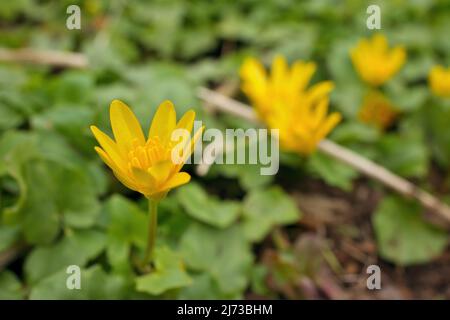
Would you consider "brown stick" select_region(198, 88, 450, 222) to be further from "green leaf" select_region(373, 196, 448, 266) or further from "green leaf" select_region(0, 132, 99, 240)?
"green leaf" select_region(0, 132, 99, 240)

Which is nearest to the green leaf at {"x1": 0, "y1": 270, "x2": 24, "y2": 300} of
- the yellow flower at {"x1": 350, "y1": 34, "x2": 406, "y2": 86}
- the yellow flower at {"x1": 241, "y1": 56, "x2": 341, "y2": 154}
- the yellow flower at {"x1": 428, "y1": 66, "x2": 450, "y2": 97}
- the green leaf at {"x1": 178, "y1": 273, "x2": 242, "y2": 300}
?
the green leaf at {"x1": 178, "y1": 273, "x2": 242, "y2": 300}

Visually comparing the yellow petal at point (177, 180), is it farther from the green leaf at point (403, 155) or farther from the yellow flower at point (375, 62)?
the yellow flower at point (375, 62)

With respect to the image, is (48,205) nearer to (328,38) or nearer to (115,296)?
(115,296)

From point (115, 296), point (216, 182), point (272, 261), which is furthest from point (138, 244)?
point (216, 182)

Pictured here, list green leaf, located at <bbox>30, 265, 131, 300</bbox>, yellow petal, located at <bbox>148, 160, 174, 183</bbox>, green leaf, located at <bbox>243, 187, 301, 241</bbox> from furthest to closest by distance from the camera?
green leaf, located at <bbox>243, 187, 301, 241</bbox>, green leaf, located at <bbox>30, 265, 131, 300</bbox>, yellow petal, located at <bbox>148, 160, 174, 183</bbox>

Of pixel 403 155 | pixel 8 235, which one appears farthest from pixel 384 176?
pixel 8 235

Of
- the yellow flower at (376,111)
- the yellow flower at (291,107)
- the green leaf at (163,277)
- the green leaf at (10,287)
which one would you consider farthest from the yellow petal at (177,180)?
the yellow flower at (376,111)
